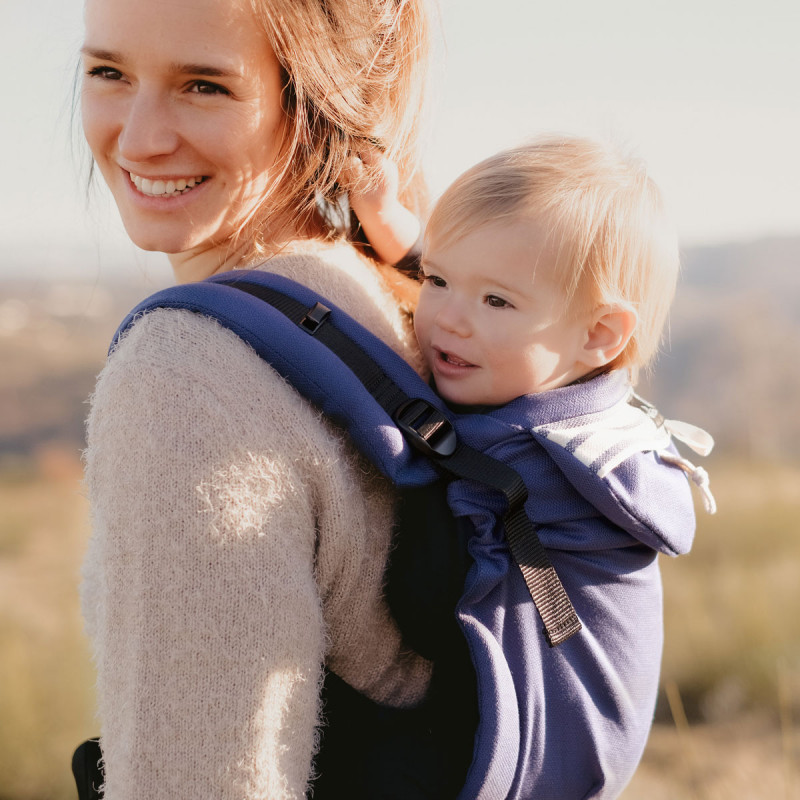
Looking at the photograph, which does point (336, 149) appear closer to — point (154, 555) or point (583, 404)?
point (583, 404)

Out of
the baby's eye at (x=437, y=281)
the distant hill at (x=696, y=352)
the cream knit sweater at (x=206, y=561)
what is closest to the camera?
the cream knit sweater at (x=206, y=561)

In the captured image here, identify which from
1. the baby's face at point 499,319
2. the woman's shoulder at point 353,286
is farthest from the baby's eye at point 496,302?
the woman's shoulder at point 353,286

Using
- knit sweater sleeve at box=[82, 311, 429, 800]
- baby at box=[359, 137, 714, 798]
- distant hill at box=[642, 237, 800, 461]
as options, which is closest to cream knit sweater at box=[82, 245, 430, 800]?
knit sweater sleeve at box=[82, 311, 429, 800]

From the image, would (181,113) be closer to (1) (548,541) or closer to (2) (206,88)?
(2) (206,88)

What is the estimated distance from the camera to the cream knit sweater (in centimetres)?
96

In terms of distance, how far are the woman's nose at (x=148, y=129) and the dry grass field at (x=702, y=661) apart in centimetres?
183

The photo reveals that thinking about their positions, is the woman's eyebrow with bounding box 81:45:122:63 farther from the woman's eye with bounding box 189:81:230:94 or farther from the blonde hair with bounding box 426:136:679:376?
the blonde hair with bounding box 426:136:679:376

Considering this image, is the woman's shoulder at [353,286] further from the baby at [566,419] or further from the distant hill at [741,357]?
the distant hill at [741,357]

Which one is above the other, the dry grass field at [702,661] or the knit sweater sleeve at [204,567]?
the knit sweater sleeve at [204,567]

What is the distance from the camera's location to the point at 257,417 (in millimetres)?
1024

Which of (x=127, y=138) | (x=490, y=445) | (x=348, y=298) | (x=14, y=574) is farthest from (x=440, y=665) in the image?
(x=14, y=574)

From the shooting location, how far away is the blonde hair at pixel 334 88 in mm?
1333

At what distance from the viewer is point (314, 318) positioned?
3.73ft

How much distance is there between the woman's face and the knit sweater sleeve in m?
0.41
